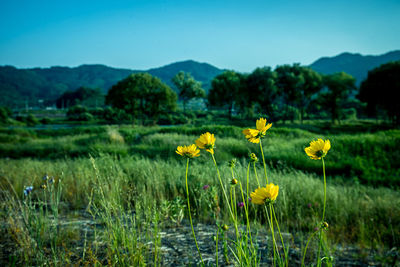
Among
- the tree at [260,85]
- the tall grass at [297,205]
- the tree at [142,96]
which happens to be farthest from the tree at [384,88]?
the tall grass at [297,205]

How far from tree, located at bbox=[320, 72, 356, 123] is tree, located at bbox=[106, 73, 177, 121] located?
908 inches

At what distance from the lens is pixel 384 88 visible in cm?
2639

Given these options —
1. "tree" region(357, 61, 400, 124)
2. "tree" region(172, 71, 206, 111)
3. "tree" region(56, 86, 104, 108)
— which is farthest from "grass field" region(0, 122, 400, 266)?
"tree" region(56, 86, 104, 108)

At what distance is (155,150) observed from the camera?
43.2 feet

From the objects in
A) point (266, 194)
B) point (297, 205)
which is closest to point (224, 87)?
point (297, 205)

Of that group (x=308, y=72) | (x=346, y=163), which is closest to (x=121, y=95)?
(x=308, y=72)

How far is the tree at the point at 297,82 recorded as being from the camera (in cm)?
3606

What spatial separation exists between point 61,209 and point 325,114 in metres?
49.7

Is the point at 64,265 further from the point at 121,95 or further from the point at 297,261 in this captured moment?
the point at 121,95

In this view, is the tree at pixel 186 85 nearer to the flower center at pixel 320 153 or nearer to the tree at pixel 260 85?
the tree at pixel 260 85

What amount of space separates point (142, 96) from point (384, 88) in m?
30.1

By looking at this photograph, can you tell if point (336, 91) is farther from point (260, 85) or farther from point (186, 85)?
point (186, 85)

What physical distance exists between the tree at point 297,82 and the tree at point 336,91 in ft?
6.28

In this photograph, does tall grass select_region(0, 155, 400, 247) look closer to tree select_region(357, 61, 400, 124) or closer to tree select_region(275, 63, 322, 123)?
tree select_region(357, 61, 400, 124)
